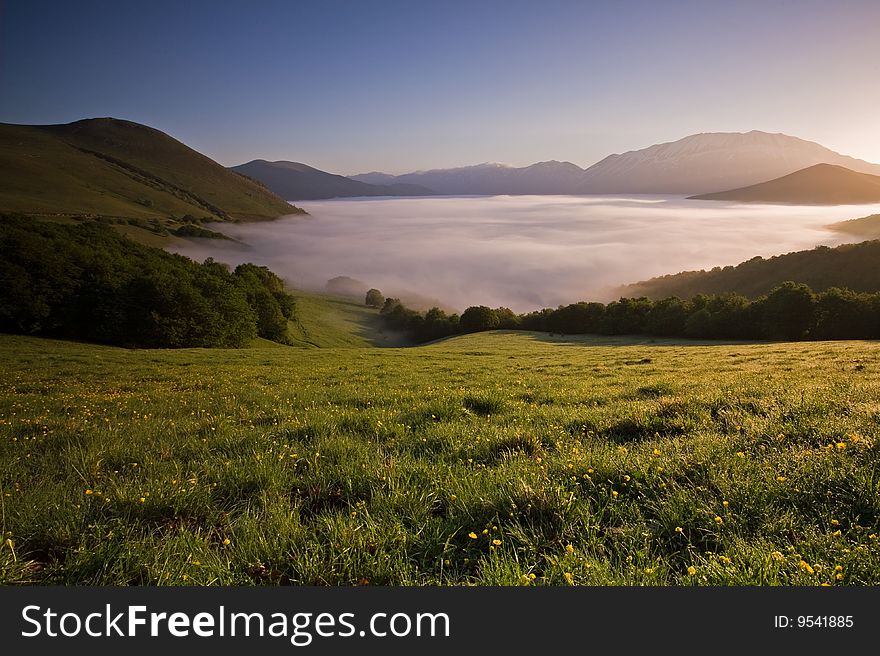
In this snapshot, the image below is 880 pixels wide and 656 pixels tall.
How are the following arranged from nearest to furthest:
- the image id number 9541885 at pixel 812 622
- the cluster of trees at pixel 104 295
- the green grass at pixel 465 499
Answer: the image id number 9541885 at pixel 812 622, the green grass at pixel 465 499, the cluster of trees at pixel 104 295

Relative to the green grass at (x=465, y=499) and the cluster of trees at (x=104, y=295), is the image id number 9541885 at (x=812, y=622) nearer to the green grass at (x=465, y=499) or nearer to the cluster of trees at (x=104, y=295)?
the green grass at (x=465, y=499)

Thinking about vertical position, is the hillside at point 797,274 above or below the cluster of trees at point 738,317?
above

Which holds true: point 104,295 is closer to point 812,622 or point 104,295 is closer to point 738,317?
point 812,622

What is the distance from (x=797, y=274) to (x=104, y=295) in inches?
7431

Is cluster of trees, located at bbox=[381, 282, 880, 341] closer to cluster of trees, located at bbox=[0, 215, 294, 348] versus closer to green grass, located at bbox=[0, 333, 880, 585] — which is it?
cluster of trees, located at bbox=[0, 215, 294, 348]

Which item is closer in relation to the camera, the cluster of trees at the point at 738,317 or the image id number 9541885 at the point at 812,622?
the image id number 9541885 at the point at 812,622

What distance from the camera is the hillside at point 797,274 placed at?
125119mm

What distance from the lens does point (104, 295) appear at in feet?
167

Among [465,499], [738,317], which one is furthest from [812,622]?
[738,317]

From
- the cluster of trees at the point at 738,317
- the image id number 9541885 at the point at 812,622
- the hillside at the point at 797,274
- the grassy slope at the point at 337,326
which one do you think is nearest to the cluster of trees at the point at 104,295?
the grassy slope at the point at 337,326

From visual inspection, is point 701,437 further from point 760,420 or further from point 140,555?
point 140,555

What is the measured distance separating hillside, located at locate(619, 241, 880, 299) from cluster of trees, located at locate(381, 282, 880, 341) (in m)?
73.9

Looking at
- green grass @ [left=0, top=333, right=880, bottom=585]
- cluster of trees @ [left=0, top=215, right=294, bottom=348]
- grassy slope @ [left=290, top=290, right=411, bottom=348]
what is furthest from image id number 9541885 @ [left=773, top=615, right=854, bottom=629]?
grassy slope @ [left=290, top=290, right=411, bottom=348]

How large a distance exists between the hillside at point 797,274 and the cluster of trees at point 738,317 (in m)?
73.9
